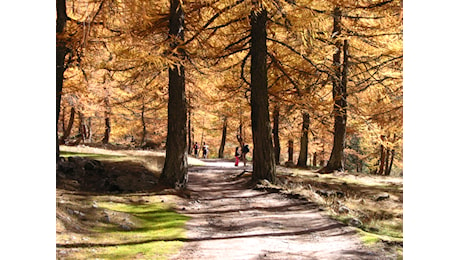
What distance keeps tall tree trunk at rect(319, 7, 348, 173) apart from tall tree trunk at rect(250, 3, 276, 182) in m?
1.29

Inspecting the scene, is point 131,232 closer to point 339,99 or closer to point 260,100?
point 260,100

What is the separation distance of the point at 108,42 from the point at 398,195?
5.06m

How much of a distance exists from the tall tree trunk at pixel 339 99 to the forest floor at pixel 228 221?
60cm

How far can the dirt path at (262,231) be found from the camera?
297cm

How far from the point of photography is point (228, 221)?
13.6 ft

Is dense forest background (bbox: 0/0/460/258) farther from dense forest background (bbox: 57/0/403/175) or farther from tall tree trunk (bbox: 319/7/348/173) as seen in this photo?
tall tree trunk (bbox: 319/7/348/173)

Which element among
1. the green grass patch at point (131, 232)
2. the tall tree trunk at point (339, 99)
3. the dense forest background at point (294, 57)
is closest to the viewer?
the green grass patch at point (131, 232)

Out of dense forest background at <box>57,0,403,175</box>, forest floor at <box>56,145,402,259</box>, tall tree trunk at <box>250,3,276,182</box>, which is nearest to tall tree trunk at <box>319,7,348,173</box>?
dense forest background at <box>57,0,403,175</box>

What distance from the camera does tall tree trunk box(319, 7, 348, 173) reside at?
250 inches

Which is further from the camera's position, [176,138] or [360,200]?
[176,138]

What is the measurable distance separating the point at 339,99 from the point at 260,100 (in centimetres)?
145
